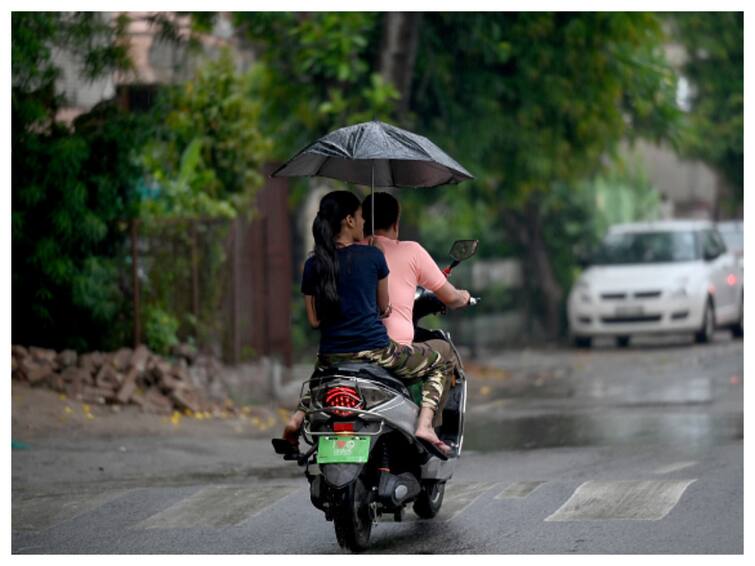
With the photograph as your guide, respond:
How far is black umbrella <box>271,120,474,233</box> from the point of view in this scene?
8.16 meters

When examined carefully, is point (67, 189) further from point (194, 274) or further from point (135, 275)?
point (194, 274)

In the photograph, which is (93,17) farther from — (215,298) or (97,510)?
(97,510)

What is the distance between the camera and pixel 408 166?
30.2 feet

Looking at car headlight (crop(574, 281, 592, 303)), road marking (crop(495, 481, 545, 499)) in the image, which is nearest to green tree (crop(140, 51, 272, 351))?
road marking (crop(495, 481, 545, 499))

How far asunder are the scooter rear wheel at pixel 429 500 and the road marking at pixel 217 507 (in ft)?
3.28

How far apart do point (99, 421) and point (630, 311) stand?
11499 millimetres

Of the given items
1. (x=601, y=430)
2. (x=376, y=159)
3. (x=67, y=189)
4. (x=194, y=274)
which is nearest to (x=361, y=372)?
(x=376, y=159)

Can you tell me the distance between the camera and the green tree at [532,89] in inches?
779

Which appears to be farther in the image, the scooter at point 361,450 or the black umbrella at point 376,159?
the black umbrella at point 376,159

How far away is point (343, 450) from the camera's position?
24.9ft

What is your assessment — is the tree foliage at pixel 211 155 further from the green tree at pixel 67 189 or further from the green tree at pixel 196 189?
the green tree at pixel 67 189

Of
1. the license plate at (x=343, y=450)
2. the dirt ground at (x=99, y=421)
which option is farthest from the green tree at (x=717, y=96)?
the license plate at (x=343, y=450)

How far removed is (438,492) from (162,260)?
7.33m

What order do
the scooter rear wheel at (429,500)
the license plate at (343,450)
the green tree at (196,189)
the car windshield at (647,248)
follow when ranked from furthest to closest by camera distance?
the car windshield at (647,248)
the green tree at (196,189)
the scooter rear wheel at (429,500)
the license plate at (343,450)
